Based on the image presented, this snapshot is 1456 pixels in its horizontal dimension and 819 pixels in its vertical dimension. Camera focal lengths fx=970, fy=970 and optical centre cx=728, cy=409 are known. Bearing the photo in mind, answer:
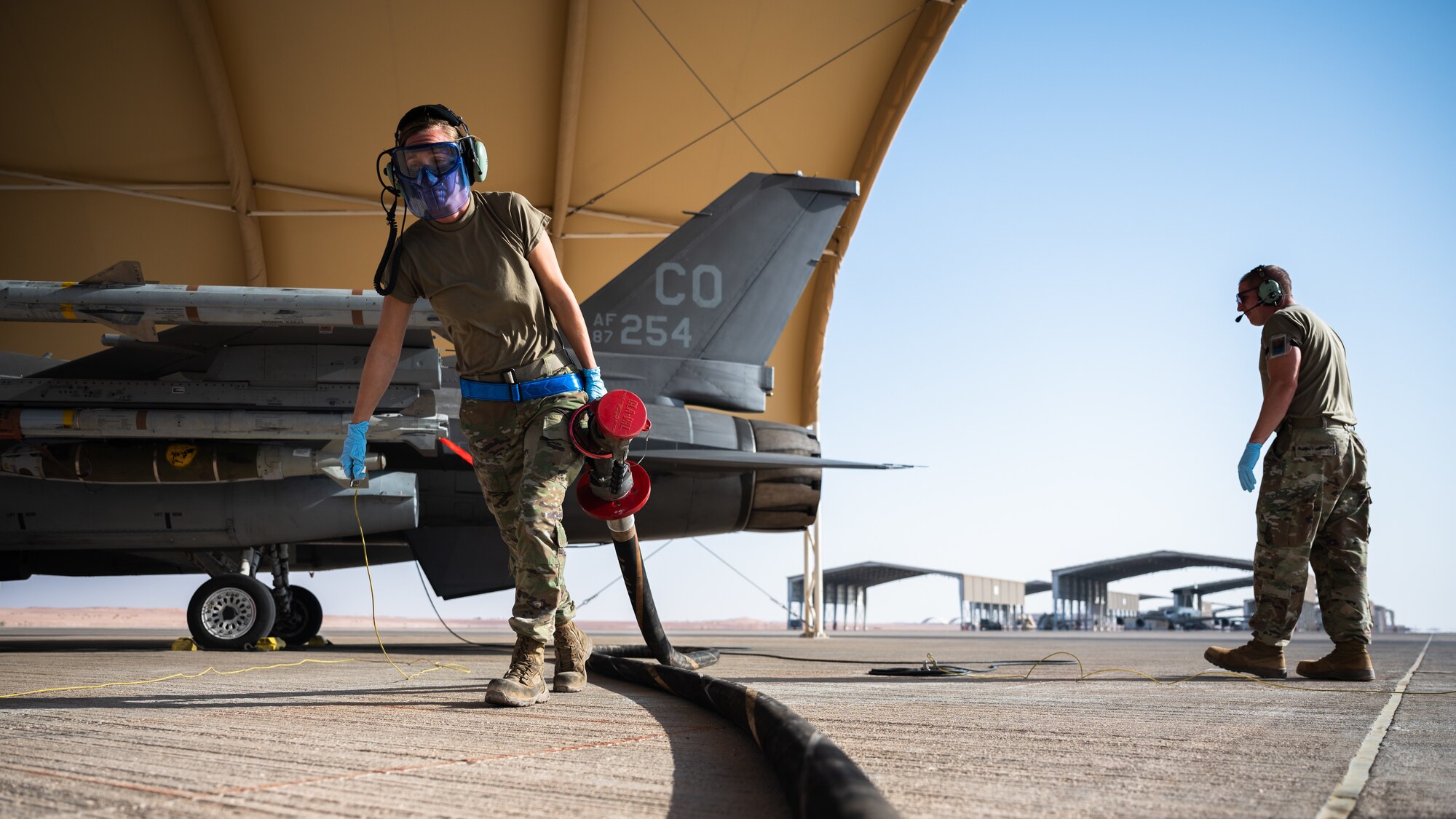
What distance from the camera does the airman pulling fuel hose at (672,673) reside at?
1291mm

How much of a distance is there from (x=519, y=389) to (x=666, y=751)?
168cm

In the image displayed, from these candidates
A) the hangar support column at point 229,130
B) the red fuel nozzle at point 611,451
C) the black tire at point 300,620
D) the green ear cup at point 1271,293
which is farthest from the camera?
the hangar support column at point 229,130

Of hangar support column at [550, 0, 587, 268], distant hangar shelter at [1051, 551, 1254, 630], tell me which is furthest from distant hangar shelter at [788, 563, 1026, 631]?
hangar support column at [550, 0, 587, 268]

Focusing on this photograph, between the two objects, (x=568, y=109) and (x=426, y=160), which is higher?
(x=568, y=109)

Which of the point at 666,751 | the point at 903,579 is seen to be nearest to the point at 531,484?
the point at 666,751

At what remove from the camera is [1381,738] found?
7.88 ft

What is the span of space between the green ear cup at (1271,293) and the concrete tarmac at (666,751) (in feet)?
6.88

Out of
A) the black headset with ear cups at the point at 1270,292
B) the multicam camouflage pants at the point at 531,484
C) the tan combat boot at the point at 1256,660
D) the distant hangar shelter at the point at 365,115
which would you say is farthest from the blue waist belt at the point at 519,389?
the distant hangar shelter at the point at 365,115

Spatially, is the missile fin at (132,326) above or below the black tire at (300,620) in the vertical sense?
above

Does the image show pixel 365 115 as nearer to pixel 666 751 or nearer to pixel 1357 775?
pixel 666 751

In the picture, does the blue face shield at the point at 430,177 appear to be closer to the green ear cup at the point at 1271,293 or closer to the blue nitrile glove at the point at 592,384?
the blue nitrile glove at the point at 592,384

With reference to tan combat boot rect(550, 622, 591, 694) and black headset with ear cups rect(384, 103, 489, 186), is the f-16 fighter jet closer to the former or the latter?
tan combat boot rect(550, 622, 591, 694)

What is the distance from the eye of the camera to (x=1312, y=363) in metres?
4.88

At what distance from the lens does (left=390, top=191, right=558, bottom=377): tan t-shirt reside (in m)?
3.48
